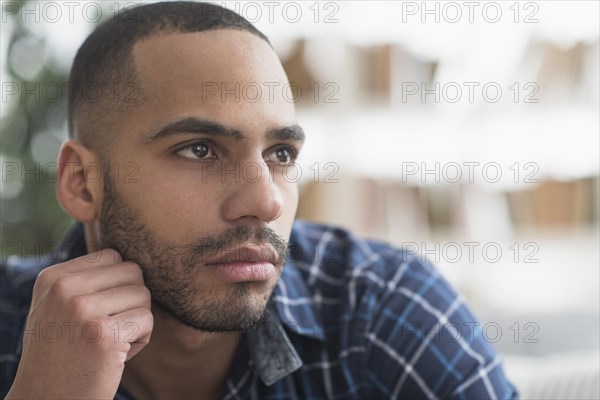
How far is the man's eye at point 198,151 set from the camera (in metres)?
1.17

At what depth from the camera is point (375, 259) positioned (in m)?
1.45

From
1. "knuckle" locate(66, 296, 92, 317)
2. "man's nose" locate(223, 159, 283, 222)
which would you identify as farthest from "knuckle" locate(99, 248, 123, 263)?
"man's nose" locate(223, 159, 283, 222)

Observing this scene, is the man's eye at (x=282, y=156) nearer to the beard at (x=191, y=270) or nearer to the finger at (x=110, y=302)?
the beard at (x=191, y=270)

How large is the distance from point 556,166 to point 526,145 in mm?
165

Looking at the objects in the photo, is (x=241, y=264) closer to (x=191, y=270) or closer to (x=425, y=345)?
(x=191, y=270)

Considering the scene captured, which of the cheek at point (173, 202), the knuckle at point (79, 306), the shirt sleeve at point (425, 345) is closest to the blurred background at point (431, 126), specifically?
the shirt sleeve at point (425, 345)

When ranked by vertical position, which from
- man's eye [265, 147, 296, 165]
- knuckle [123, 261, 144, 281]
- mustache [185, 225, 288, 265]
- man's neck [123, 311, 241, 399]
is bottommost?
man's neck [123, 311, 241, 399]

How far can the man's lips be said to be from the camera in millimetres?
1123

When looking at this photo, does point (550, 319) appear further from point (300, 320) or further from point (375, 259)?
point (300, 320)

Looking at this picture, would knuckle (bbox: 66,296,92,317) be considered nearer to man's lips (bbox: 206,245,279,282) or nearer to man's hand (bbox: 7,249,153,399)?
man's hand (bbox: 7,249,153,399)

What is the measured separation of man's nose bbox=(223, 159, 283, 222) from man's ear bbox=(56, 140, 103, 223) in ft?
0.94

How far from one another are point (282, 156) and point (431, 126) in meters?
1.78

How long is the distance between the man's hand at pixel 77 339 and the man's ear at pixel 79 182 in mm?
192

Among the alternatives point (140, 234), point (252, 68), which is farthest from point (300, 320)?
point (252, 68)
